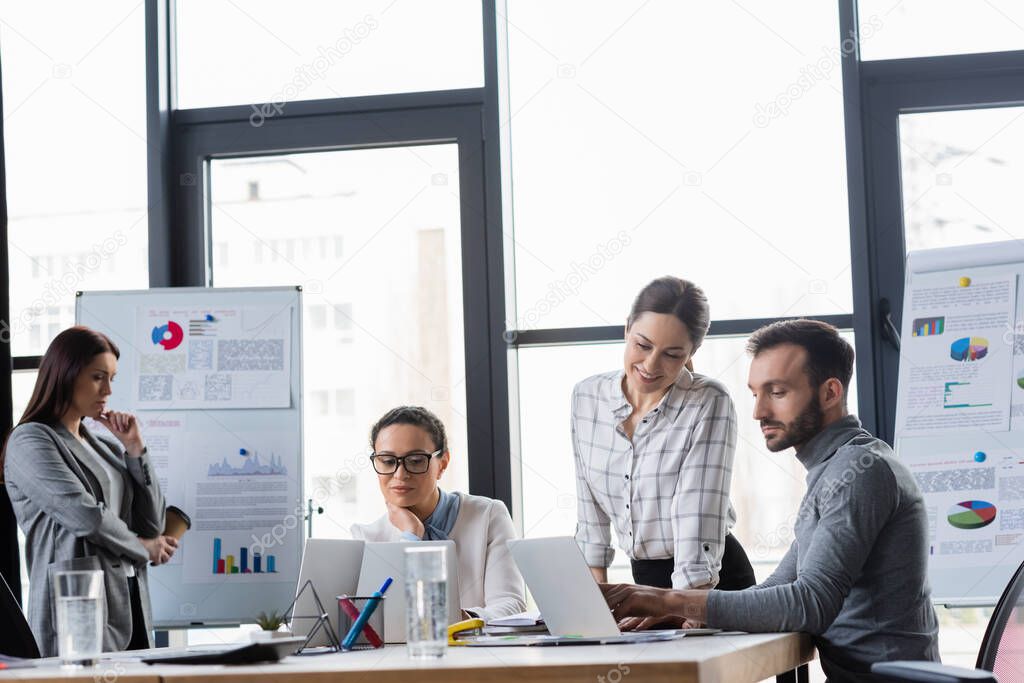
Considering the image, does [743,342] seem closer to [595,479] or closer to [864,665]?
[595,479]

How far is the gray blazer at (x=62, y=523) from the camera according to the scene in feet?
11.2

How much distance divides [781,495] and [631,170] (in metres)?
1.24

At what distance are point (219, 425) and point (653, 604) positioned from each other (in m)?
2.22

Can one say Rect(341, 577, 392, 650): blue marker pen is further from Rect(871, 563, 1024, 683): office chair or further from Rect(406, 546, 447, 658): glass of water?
Rect(871, 563, 1024, 683): office chair

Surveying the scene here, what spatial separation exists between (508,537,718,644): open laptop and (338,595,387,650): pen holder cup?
31cm

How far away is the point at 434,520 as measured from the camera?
294 centimetres

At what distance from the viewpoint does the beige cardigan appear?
2.90 m

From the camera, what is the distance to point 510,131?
13.6 ft

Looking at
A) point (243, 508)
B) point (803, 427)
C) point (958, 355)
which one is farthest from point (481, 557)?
point (958, 355)

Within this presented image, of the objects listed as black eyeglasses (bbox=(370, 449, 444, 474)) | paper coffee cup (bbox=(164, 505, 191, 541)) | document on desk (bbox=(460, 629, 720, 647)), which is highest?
black eyeglasses (bbox=(370, 449, 444, 474))

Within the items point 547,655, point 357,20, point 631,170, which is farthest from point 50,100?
point 547,655

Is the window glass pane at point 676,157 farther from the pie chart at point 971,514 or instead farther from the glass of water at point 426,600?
the glass of water at point 426,600

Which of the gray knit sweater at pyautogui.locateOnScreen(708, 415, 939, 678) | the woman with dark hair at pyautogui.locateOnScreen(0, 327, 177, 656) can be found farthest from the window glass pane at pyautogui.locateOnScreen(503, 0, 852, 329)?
the gray knit sweater at pyautogui.locateOnScreen(708, 415, 939, 678)

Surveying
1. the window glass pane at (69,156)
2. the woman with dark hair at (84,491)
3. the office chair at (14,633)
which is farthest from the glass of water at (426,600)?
the window glass pane at (69,156)
